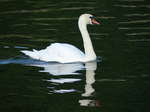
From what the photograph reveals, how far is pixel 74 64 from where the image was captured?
50.1 ft

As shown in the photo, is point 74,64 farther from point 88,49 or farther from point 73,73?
point 73,73

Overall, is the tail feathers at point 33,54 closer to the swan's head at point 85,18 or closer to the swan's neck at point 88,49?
the swan's neck at point 88,49

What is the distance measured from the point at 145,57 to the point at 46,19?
7.45 m

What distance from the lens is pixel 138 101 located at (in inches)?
437

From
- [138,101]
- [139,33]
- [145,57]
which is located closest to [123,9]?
[139,33]

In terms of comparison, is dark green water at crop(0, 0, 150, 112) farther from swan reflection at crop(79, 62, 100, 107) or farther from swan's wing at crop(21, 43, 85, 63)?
swan's wing at crop(21, 43, 85, 63)

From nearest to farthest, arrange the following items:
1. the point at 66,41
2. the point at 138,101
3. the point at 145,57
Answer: the point at 138,101 → the point at 145,57 → the point at 66,41

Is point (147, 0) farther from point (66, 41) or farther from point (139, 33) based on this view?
point (66, 41)

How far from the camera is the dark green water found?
1122 centimetres

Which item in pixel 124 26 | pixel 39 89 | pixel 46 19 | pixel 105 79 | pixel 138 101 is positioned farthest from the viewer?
Result: pixel 46 19

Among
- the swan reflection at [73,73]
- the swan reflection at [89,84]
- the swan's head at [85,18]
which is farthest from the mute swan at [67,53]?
the swan reflection at [89,84]

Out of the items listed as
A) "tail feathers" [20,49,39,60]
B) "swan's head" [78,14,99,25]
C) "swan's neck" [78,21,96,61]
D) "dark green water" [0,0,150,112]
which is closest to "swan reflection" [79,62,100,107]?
"dark green water" [0,0,150,112]

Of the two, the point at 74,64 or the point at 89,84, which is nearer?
the point at 89,84

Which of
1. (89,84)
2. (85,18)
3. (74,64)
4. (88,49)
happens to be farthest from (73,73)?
(85,18)
